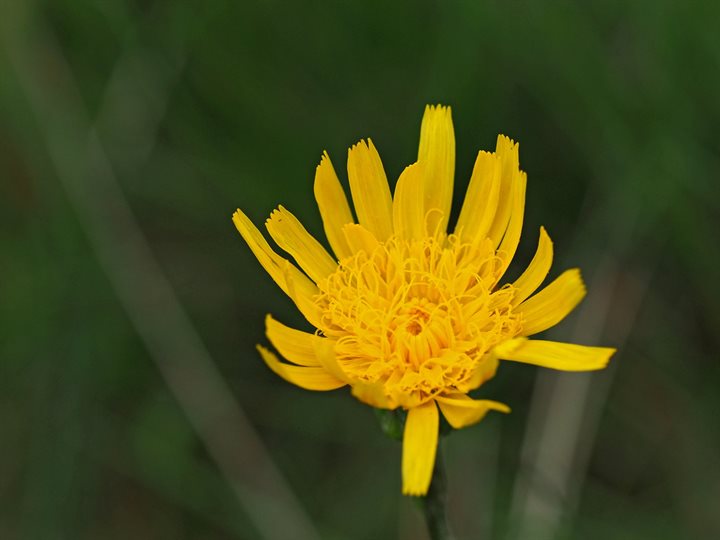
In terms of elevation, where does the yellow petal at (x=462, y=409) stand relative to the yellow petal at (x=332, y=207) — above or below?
below

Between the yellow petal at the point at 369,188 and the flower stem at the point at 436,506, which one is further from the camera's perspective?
the yellow petal at the point at 369,188

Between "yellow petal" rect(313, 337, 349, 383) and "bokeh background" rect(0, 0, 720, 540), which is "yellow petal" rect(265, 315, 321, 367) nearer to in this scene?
"yellow petal" rect(313, 337, 349, 383)

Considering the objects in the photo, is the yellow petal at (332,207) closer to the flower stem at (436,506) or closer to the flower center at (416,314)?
the flower center at (416,314)

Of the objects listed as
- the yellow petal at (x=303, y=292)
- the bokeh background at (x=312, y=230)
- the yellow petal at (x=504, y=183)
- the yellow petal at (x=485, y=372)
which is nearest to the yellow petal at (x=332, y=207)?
the yellow petal at (x=303, y=292)

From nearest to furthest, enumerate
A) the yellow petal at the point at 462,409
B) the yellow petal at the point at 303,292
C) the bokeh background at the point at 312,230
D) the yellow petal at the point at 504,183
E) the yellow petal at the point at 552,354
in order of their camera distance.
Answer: the yellow petal at the point at 462,409 < the yellow petal at the point at 552,354 < the yellow petal at the point at 303,292 < the yellow petal at the point at 504,183 < the bokeh background at the point at 312,230

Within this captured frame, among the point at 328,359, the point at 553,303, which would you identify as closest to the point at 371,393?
the point at 328,359

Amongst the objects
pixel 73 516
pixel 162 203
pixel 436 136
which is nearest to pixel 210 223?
pixel 162 203
